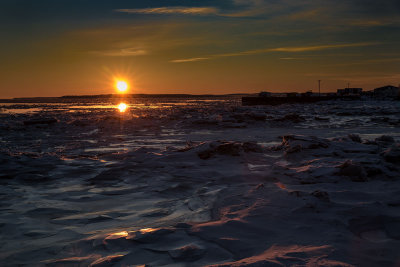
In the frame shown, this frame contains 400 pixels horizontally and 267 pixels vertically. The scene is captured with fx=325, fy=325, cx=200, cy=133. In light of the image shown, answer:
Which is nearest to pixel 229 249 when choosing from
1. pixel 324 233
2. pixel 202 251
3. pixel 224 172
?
pixel 202 251

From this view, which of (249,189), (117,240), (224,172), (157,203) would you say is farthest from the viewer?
(224,172)

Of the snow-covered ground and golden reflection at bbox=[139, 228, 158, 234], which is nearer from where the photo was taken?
the snow-covered ground

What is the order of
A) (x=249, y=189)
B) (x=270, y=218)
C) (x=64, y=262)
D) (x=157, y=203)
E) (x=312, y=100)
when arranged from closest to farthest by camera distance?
(x=64, y=262) → (x=270, y=218) → (x=157, y=203) → (x=249, y=189) → (x=312, y=100)

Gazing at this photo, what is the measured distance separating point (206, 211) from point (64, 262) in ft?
4.74

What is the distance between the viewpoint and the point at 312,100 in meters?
57.3

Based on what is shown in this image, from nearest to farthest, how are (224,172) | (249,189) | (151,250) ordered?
(151,250) < (249,189) < (224,172)

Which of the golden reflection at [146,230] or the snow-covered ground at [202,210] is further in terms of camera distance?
the golden reflection at [146,230]

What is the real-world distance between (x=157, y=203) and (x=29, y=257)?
149cm

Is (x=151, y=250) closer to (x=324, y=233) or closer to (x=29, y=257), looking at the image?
(x=29, y=257)

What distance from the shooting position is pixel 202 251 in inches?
90.7

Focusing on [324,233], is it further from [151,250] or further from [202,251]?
[151,250]

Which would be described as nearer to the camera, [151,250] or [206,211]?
[151,250]

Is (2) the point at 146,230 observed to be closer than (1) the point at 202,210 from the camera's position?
Yes

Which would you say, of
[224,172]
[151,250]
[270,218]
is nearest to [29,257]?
[151,250]
